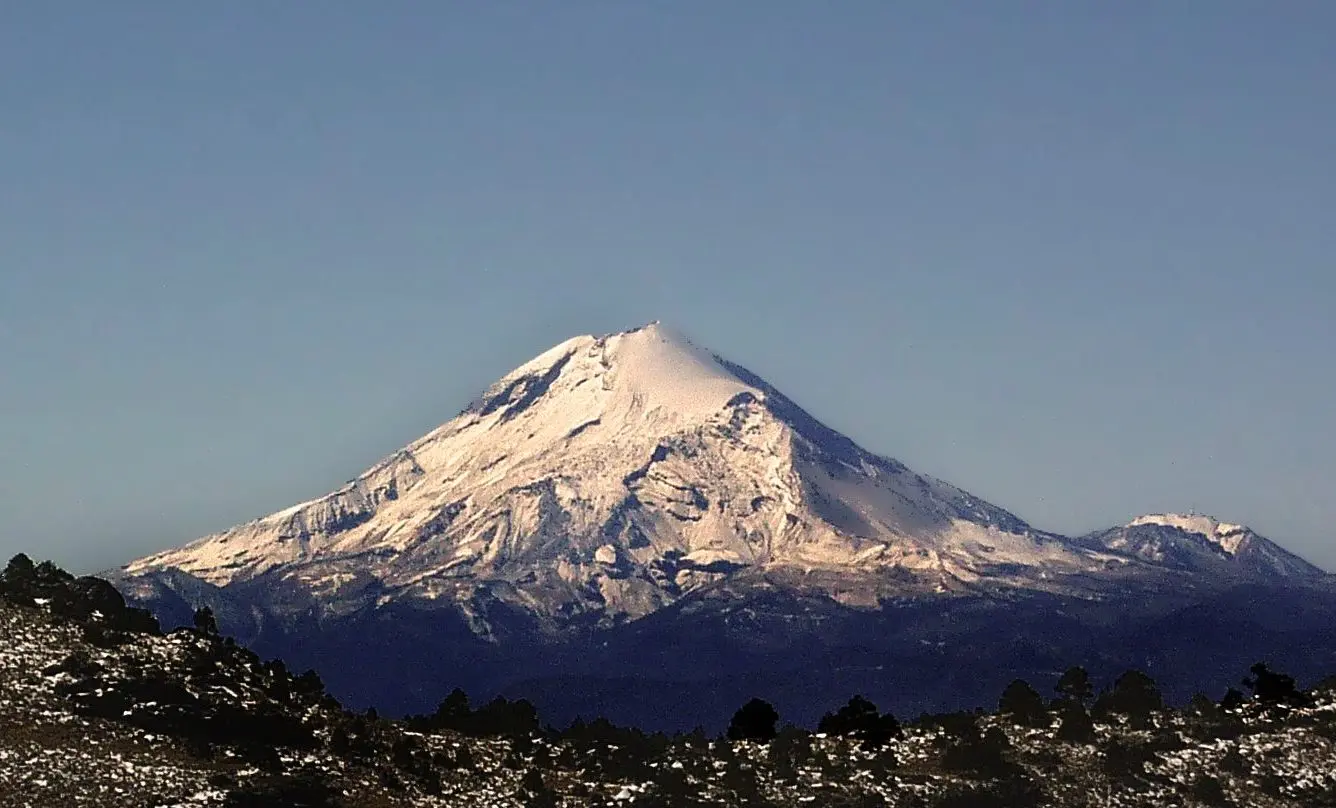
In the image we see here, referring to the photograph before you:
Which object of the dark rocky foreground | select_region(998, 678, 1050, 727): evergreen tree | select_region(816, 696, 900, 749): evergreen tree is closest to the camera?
the dark rocky foreground

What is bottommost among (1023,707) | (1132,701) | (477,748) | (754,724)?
(477,748)

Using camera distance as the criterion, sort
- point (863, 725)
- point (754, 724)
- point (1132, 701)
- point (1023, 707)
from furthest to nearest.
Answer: point (1132, 701), point (1023, 707), point (754, 724), point (863, 725)

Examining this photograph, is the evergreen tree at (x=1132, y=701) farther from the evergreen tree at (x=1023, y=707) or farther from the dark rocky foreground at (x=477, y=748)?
the evergreen tree at (x=1023, y=707)

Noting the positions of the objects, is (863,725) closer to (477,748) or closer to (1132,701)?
(1132,701)

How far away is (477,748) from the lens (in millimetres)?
120500

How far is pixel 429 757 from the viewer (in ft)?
382

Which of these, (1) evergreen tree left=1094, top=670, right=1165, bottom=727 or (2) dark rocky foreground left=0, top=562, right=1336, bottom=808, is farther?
(1) evergreen tree left=1094, top=670, right=1165, bottom=727

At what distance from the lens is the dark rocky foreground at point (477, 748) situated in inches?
4178

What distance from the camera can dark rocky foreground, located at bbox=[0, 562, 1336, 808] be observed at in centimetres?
10612

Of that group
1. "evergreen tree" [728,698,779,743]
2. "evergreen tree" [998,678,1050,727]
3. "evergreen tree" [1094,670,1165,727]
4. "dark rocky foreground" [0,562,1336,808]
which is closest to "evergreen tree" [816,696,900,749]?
"dark rocky foreground" [0,562,1336,808]

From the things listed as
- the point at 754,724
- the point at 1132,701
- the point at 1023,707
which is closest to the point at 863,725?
the point at 754,724

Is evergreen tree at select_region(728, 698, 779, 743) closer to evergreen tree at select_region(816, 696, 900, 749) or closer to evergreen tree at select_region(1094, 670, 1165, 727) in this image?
evergreen tree at select_region(816, 696, 900, 749)

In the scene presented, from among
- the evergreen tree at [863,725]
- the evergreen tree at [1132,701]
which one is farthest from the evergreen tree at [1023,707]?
the evergreen tree at [863,725]

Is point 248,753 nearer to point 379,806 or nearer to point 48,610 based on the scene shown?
point 379,806
